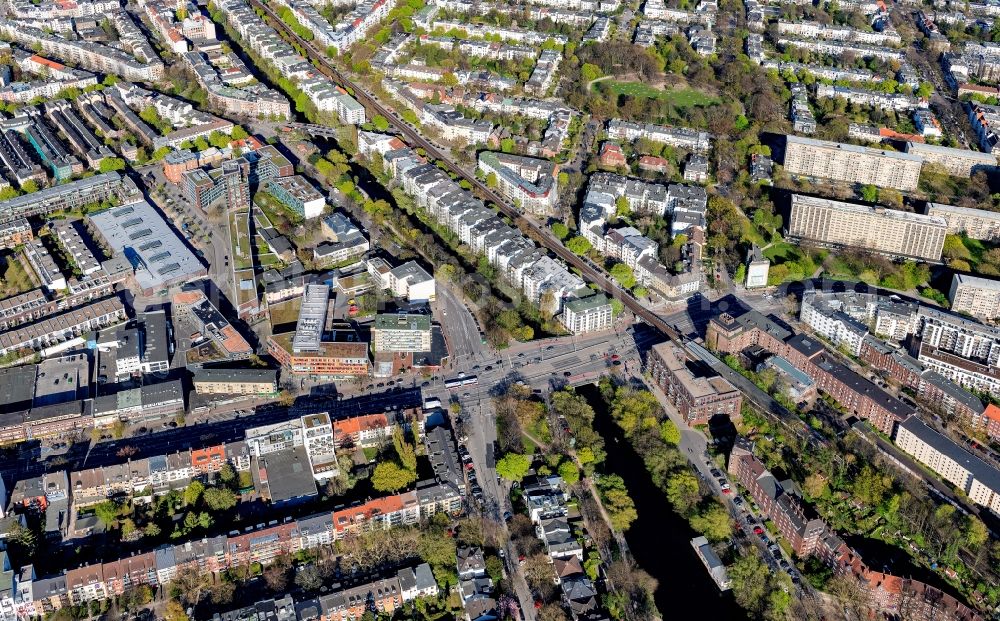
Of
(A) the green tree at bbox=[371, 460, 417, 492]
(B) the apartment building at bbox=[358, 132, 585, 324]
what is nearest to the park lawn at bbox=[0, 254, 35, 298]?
(B) the apartment building at bbox=[358, 132, 585, 324]

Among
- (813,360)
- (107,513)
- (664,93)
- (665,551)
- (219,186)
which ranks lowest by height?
(665,551)

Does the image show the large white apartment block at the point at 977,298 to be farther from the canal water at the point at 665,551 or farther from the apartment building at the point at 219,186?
the apartment building at the point at 219,186

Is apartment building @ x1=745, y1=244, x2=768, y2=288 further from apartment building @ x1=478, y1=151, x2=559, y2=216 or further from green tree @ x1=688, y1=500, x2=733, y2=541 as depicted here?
green tree @ x1=688, y1=500, x2=733, y2=541

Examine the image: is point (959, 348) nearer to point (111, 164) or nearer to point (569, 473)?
point (569, 473)

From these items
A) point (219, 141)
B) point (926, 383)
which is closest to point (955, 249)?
point (926, 383)

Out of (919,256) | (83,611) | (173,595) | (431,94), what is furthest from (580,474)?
(431,94)

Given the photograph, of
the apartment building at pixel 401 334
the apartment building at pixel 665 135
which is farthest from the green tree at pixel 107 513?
the apartment building at pixel 665 135

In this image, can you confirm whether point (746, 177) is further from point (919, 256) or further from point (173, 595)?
point (173, 595)

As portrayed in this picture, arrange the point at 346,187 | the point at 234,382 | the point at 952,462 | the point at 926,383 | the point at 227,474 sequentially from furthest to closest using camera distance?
the point at 346,187 < the point at 926,383 < the point at 234,382 < the point at 952,462 < the point at 227,474
